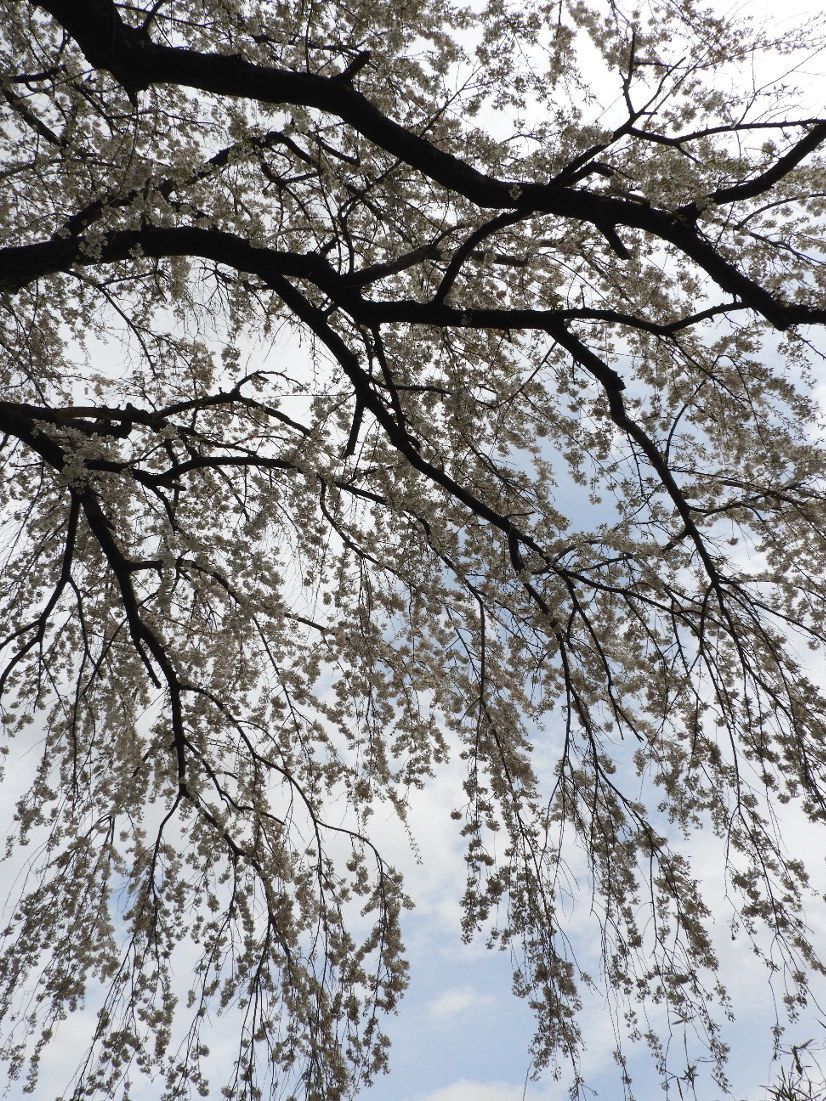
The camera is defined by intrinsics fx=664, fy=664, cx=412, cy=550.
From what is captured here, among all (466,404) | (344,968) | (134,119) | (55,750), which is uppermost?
(466,404)

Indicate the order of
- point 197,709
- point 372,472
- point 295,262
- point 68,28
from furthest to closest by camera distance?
point 197,709 < point 372,472 < point 295,262 < point 68,28

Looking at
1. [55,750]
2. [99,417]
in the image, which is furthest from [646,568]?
[55,750]

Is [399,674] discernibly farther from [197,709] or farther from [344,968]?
[344,968]

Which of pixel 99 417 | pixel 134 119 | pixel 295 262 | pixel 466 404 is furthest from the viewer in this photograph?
pixel 99 417

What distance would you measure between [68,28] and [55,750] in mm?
6217

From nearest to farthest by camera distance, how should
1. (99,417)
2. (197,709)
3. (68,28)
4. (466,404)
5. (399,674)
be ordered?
(68,28), (466,404), (99,417), (399,674), (197,709)

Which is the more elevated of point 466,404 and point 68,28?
point 466,404

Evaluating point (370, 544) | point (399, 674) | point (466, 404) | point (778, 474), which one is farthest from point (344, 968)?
point (778, 474)

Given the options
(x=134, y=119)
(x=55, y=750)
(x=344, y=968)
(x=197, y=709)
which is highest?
(x=134, y=119)

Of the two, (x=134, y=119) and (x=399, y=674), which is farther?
(x=399, y=674)

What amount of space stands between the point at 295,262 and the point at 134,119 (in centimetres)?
133

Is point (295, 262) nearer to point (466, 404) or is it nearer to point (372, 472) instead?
point (466, 404)

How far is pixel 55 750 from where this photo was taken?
688cm

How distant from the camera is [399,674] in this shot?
21.6 feet
